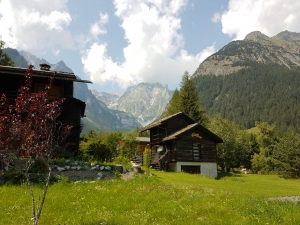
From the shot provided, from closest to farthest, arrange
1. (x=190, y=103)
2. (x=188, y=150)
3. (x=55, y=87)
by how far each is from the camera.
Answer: (x=55, y=87)
(x=188, y=150)
(x=190, y=103)

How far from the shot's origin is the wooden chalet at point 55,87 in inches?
1088

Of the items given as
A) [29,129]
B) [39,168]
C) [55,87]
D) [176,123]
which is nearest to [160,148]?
[176,123]

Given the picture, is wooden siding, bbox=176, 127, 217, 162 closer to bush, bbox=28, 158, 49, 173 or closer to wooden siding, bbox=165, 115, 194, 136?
wooden siding, bbox=165, 115, 194, 136

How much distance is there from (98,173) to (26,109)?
12.5m

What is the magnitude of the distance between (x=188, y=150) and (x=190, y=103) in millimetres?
18929

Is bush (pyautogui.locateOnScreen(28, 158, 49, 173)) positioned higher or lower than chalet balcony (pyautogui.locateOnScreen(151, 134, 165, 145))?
lower

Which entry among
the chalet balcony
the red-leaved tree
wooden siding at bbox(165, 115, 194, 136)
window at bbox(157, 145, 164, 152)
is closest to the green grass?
the red-leaved tree

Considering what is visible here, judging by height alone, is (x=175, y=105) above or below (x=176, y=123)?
above

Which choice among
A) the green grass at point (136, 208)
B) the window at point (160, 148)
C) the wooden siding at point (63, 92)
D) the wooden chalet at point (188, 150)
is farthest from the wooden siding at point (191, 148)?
the green grass at point (136, 208)

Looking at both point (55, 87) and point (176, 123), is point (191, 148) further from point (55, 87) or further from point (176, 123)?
point (55, 87)

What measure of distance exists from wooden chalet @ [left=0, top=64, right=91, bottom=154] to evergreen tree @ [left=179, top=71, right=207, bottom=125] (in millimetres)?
27473

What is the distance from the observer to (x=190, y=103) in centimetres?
5459

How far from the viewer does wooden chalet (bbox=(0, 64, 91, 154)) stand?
90.7ft

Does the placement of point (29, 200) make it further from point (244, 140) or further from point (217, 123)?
point (244, 140)
